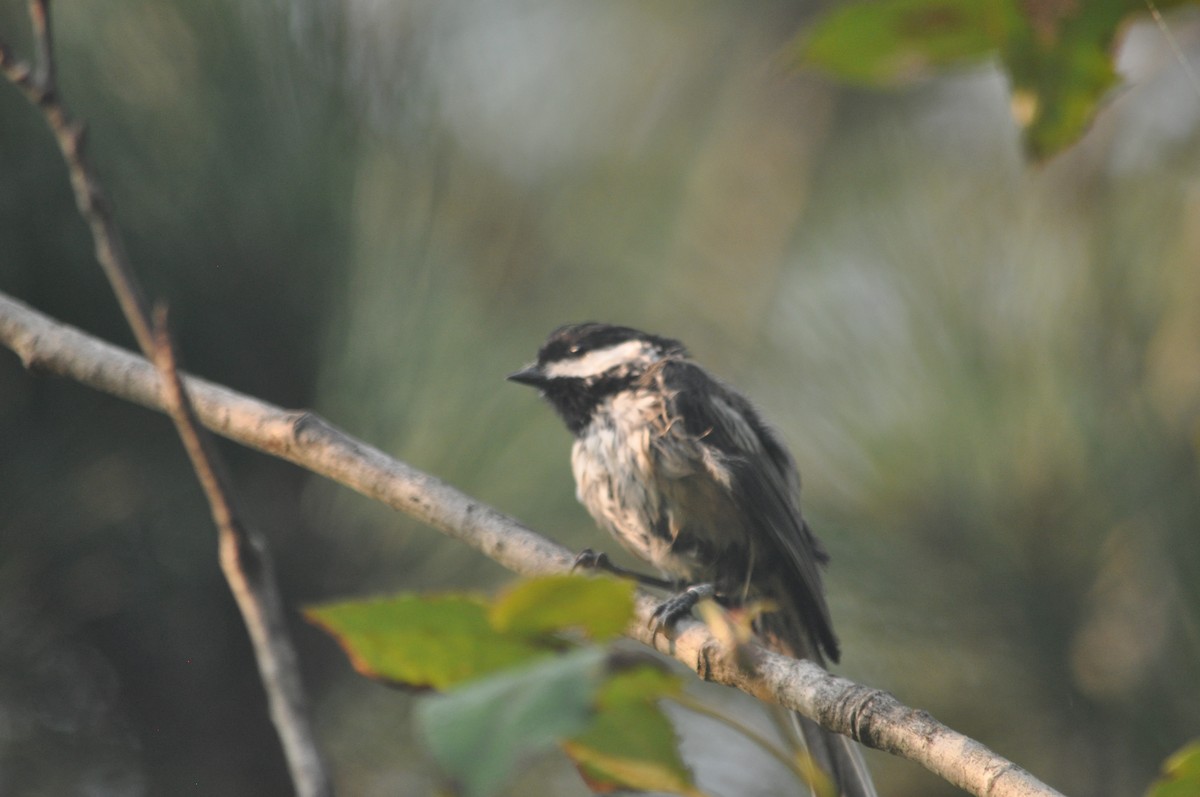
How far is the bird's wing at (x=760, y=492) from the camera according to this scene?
2771 millimetres

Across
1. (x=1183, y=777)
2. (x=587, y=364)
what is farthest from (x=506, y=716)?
(x=587, y=364)

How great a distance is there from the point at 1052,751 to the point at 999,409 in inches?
38.1

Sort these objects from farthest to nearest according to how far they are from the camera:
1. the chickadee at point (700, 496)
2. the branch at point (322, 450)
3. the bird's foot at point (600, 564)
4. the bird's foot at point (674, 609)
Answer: the chickadee at point (700, 496)
the bird's foot at point (600, 564)
the bird's foot at point (674, 609)
the branch at point (322, 450)

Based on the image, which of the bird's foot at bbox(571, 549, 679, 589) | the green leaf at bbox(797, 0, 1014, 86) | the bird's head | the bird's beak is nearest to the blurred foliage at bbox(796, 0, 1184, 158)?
the green leaf at bbox(797, 0, 1014, 86)

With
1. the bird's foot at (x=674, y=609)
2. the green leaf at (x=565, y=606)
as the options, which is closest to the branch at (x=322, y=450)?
the bird's foot at (x=674, y=609)

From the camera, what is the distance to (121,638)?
3154 mm

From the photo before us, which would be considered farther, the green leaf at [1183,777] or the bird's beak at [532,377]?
the bird's beak at [532,377]

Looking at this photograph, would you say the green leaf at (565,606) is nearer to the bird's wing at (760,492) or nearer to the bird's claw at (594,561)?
the bird's claw at (594,561)

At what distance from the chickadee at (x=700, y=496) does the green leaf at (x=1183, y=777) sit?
74.1 inches

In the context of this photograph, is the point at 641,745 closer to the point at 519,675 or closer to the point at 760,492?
the point at 519,675

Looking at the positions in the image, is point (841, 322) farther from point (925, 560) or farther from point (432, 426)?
point (432, 426)

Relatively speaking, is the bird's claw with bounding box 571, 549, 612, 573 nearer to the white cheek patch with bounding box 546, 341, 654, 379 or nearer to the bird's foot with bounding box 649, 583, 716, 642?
the bird's foot with bounding box 649, 583, 716, 642

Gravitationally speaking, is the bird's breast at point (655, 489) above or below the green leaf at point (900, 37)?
above

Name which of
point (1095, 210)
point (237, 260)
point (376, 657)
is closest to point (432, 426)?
point (237, 260)
